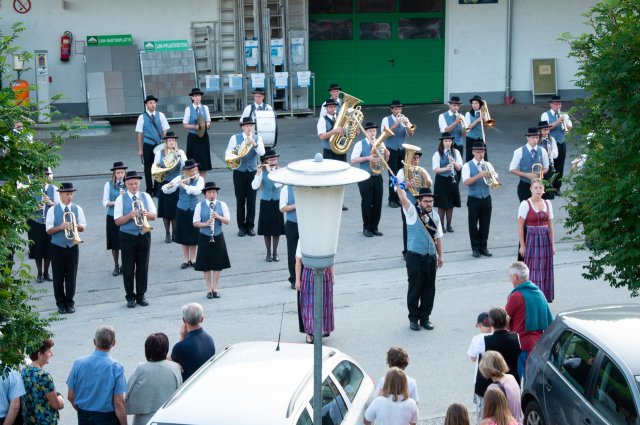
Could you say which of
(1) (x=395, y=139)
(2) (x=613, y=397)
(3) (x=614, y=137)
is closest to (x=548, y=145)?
(1) (x=395, y=139)

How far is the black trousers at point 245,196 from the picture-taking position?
17312mm

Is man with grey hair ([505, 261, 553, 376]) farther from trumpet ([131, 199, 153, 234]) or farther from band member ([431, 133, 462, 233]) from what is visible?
band member ([431, 133, 462, 233])

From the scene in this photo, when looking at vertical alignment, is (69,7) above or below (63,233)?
above

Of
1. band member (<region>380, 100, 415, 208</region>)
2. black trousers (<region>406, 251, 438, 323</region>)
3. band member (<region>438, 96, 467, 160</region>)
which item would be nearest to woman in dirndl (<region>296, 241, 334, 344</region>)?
black trousers (<region>406, 251, 438, 323</region>)

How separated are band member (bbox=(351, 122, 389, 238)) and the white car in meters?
7.96

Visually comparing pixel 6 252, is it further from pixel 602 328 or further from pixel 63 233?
pixel 63 233

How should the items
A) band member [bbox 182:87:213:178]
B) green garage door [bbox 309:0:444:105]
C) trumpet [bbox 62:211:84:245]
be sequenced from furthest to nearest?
green garage door [bbox 309:0:444:105] → band member [bbox 182:87:213:178] → trumpet [bbox 62:211:84:245]

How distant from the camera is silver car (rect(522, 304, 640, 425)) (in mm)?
7996

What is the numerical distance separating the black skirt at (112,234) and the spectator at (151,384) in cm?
639

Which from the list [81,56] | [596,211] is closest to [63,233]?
[596,211]

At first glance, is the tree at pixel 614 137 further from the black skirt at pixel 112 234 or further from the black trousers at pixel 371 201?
the black skirt at pixel 112 234

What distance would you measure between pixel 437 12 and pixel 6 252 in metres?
22.9

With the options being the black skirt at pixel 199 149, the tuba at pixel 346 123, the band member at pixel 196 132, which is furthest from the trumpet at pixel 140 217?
the black skirt at pixel 199 149

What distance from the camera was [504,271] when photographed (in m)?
15.4
